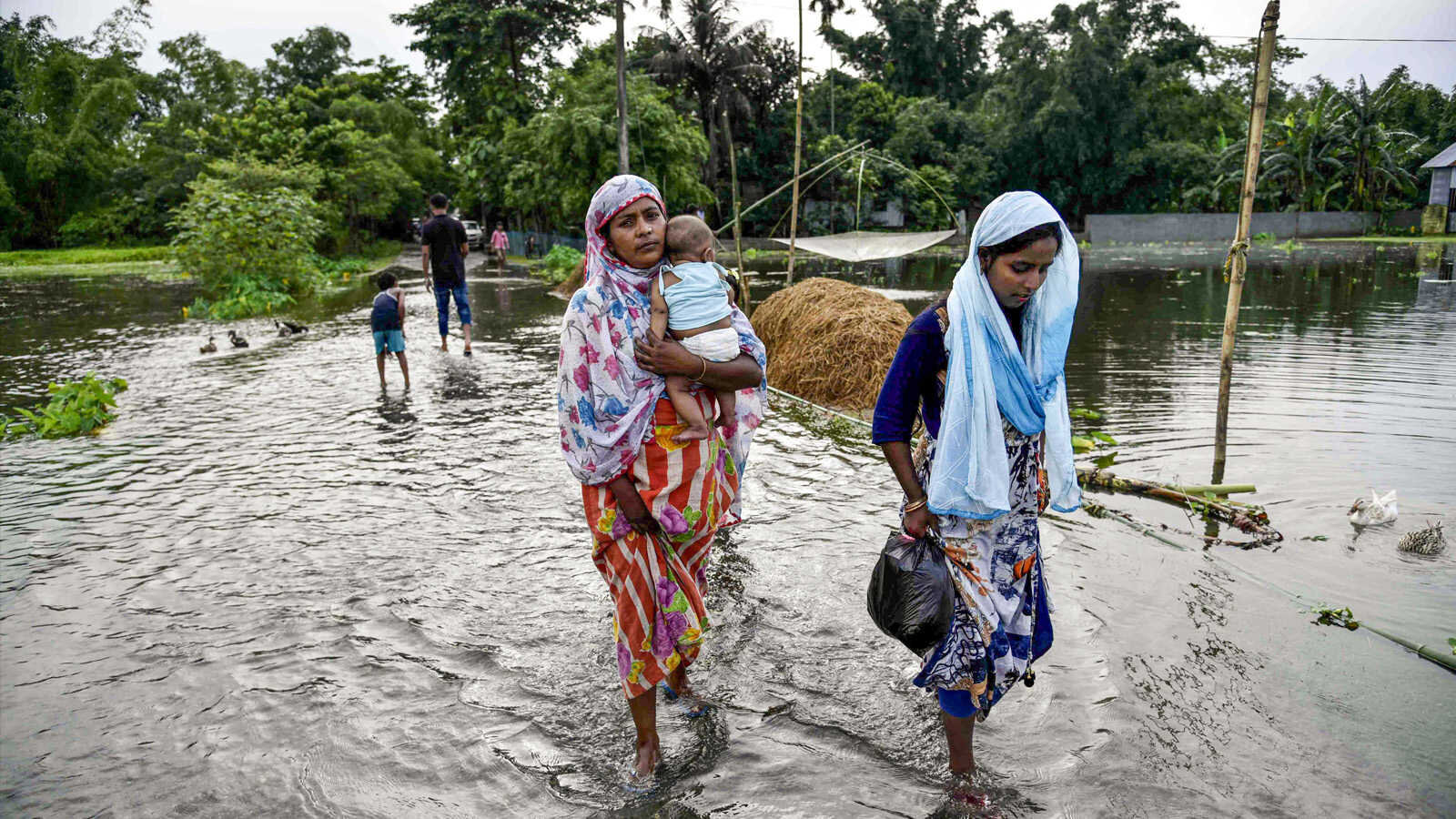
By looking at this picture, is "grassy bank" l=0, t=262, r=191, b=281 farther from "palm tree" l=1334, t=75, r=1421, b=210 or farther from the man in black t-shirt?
"palm tree" l=1334, t=75, r=1421, b=210

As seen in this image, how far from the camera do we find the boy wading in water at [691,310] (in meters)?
2.60

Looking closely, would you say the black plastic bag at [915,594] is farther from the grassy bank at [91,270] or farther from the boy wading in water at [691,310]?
the grassy bank at [91,270]

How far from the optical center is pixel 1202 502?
4.96 metres

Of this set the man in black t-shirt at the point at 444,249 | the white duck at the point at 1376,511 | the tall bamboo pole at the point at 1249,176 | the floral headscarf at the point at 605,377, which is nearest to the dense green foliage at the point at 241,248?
the man in black t-shirt at the point at 444,249

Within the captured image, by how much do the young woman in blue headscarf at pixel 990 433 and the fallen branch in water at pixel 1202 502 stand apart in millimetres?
2847

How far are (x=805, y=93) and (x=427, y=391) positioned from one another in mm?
35350

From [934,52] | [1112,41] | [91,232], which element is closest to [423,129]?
[91,232]

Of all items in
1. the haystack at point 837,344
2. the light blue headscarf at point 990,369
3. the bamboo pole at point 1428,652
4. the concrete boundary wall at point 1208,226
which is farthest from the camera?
the concrete boundary wall at point 1208,226

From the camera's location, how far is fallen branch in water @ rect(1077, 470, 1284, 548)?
4715 mm

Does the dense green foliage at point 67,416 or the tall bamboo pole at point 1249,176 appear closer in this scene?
the tall bamboo pole at point 1249,176

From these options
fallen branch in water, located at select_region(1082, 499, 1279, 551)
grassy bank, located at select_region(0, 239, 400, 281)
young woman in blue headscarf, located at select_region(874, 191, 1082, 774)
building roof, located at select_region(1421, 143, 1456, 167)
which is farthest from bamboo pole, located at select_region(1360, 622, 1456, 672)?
building roof, located at select_region(1421, 143, 1456, 167)

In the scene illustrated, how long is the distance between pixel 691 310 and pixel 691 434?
371mm

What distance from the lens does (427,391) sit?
28.4ft

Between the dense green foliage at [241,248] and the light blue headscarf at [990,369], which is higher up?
the dense green foliage at [241,248]
